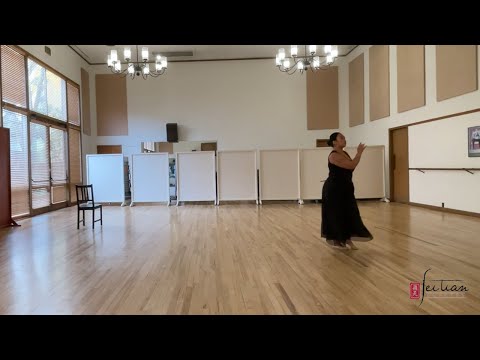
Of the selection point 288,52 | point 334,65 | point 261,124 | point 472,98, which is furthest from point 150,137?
point 472,98

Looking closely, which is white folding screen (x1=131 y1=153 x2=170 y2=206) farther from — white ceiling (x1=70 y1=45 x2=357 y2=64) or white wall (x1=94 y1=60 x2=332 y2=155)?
white ceiling (x1=70 y1=45 x2=357 y2=64)

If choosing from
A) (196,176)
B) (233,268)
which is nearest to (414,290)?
(233,268)

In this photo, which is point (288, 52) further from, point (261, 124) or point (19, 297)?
point (19, 297)

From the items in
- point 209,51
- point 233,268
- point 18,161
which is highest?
point 209,51

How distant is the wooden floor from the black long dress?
0.24m

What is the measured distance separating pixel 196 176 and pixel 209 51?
16.6ft

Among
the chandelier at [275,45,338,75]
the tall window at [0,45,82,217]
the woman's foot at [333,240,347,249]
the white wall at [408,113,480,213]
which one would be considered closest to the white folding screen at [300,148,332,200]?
the white wall at [408,113,480,213]

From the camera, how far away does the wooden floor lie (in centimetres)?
263

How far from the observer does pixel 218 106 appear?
13570 mm

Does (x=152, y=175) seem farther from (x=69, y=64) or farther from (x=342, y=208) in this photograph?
(x=342, y=208)

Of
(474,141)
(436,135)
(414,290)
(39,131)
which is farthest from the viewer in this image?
(39,131)

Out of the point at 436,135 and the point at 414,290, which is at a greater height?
the point at 436,135

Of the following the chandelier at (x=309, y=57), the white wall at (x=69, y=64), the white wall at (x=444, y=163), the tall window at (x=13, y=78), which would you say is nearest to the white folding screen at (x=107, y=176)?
the white wall at (x=69, y=64)

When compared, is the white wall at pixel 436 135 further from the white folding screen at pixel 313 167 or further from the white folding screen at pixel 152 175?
the white folding screen at pixel 152 175
